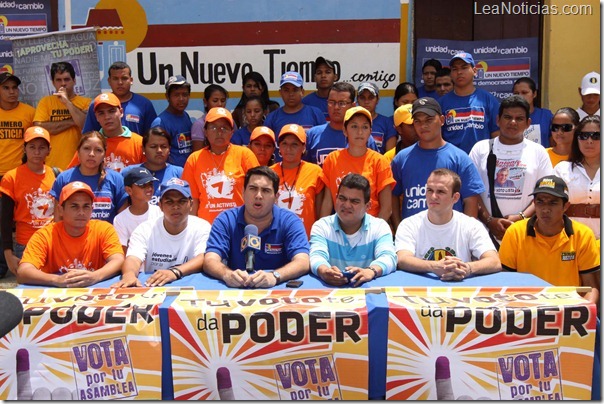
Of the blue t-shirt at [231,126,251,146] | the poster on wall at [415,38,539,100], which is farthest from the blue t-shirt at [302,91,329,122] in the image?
the poster on wall at [415,38,539,100]

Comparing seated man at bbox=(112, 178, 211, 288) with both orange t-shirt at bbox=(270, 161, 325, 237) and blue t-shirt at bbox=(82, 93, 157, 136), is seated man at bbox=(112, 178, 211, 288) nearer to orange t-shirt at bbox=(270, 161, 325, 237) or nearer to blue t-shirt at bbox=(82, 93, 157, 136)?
orange t-shirt at bbox=(270, 161, 325, 237)

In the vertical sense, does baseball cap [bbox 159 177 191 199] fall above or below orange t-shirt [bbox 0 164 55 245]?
above

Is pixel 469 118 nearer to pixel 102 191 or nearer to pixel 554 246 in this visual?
pixel 554 246

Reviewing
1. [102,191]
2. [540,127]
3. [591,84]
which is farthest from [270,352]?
[591,84]

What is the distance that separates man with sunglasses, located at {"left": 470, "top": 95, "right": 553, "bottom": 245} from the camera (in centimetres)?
584

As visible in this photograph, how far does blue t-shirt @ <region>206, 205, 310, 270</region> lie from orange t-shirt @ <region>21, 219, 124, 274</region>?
75cm

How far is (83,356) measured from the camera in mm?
3941

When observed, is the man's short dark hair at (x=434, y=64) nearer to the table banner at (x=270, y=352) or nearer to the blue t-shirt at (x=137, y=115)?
the blue t-shirt at (x=137, y=115)

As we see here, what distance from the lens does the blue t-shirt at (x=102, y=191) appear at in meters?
5.70

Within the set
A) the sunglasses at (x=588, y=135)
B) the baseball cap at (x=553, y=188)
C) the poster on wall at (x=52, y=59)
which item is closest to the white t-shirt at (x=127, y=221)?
the baseball cap at (x=553, y=188)

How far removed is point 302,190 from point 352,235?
102cm

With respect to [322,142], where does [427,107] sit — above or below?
above

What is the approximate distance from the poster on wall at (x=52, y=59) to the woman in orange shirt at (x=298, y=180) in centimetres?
343

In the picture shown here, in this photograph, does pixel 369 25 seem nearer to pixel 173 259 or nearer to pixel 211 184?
pixel 211 184
